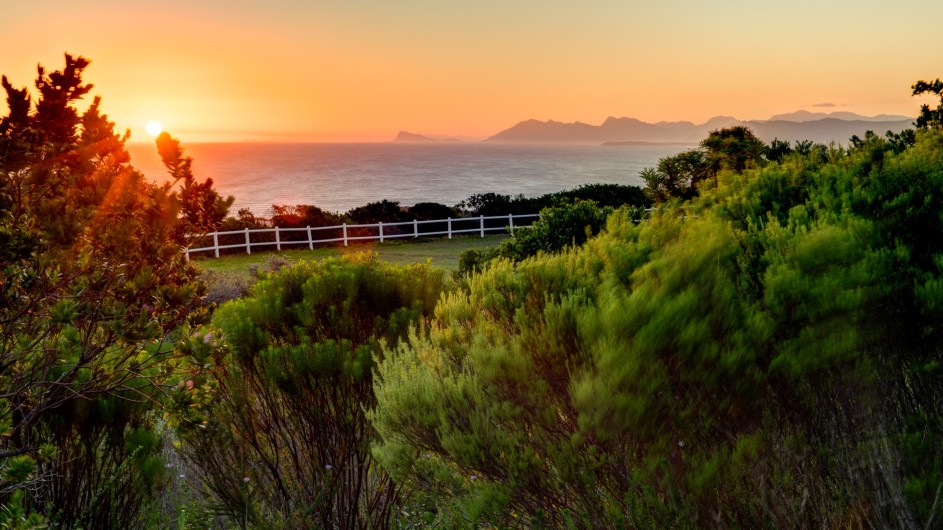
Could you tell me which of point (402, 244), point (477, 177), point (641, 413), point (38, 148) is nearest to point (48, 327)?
point (38, 148)

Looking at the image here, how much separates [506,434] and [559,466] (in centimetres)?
40

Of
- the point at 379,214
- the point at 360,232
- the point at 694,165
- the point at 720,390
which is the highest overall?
the point at 694,165

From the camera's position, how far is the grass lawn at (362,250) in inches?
851

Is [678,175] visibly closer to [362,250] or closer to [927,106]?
[927,106]

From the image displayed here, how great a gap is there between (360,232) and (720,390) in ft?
88.4

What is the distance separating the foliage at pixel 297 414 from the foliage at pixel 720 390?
1.78 meters


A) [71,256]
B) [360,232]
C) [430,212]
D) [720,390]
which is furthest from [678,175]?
[430,212]

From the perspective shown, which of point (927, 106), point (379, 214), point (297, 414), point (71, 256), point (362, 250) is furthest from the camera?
point (379, 214)

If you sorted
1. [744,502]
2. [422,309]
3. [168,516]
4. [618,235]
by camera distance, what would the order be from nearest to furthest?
1. [744,502]
2. [618,235]
3. [168,516]
4. [422,309]

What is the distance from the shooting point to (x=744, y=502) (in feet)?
14.3

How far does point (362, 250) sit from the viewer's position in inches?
995

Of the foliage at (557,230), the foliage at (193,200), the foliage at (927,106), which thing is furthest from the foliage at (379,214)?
the foliage at (193,200)

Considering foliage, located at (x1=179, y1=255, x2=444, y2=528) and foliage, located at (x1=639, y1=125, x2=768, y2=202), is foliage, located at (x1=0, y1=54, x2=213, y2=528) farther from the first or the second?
foliage, located at (x1=639, y1=125, x2=768, y2=202)

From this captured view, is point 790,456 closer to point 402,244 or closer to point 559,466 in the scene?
point 559,466
